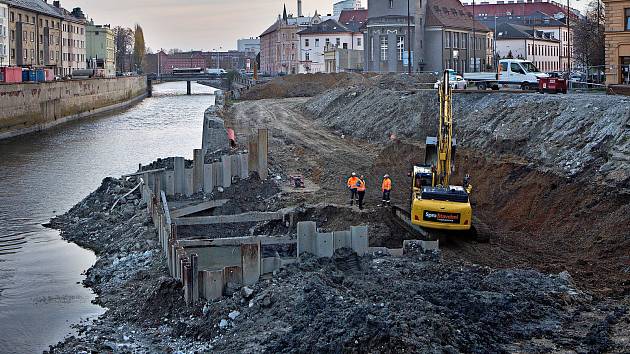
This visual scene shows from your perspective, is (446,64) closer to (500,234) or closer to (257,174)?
(257,174)

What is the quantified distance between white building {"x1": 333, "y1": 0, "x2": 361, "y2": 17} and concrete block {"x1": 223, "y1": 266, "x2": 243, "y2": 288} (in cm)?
14840

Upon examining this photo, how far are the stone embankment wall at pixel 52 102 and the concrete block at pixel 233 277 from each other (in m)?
45.5

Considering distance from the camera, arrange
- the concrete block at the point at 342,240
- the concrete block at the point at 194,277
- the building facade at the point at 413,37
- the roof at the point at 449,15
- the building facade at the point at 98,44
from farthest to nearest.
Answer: the building facade at the point at 98,44, the roof at the point at 449,15, the building facade at the point at 413,37, the concrete block at the point at 342,240, the concrete block at the point at 194,277

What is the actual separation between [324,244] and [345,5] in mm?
153856

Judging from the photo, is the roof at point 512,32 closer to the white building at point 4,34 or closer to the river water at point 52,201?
the river water at point 52,201

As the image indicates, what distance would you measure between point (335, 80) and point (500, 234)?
54028 millimetres

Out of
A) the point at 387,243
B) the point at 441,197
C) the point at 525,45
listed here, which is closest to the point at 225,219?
the point at 387,243

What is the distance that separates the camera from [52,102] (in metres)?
75.3

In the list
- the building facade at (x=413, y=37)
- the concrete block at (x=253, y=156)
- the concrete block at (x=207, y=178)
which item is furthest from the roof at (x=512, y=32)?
the concrete block at (x=207, y=178)

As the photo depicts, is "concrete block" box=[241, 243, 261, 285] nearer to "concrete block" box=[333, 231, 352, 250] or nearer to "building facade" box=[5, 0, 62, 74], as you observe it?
"concrete block" box=[333, 231, 352, 250]

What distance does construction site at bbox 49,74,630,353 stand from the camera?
16.7 metres

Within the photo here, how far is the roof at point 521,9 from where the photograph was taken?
130 m

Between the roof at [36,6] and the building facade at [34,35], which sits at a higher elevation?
the roof at [36,6]

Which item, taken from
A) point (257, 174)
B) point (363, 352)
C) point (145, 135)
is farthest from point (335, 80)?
point (363, 352)
